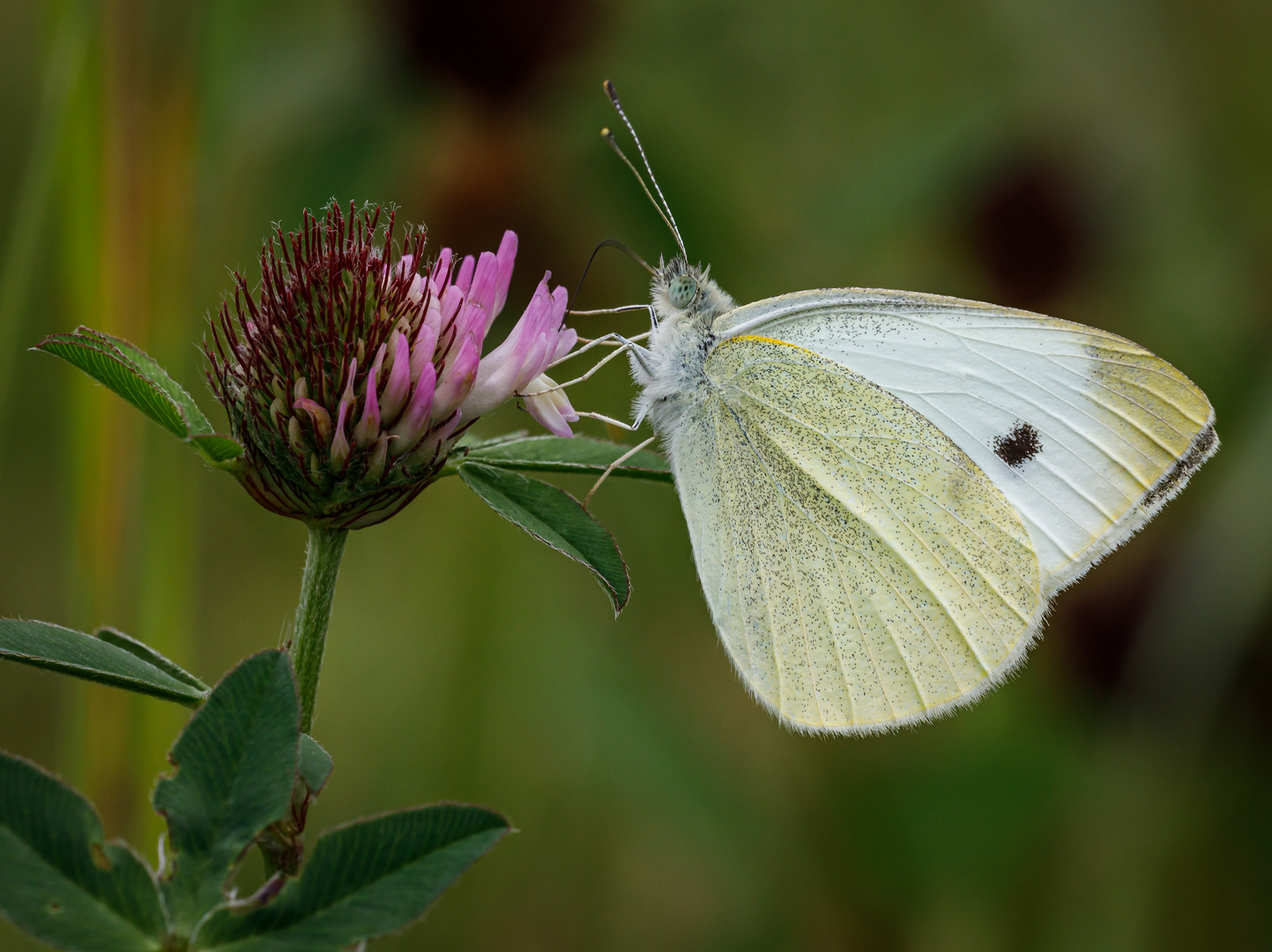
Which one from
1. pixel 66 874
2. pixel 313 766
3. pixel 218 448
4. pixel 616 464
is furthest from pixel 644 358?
pixel 66 874

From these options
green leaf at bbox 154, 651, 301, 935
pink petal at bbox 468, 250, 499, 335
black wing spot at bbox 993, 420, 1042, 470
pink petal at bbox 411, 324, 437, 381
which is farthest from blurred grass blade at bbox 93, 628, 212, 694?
black wing spot at bbox 993, 420, 1042, 470

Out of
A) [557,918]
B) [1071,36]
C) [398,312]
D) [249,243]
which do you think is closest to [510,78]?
[249,243]

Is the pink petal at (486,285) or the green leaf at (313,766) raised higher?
the pink petal at (486,285)

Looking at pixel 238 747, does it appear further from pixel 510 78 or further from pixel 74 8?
pixel 510 78

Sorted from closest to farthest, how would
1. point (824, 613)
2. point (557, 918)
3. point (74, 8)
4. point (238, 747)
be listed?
point (238, 747), point (74, 8), point (824, 613), point (557, 918)

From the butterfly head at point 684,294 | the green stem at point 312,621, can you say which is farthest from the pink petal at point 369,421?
the butterfly head at point 684,294

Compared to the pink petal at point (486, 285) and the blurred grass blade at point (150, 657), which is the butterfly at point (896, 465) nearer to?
the pink petal at point (486, 285)

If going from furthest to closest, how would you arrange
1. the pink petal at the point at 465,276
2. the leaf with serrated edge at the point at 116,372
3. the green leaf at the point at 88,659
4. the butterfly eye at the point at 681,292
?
the butterfly eye at the point at 681,292 < the pink petal at the point at 465,276 < the leaf with serrated edge at the point at 116,372 < the green leaf at the point at 88,659
